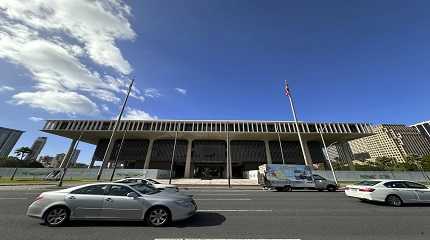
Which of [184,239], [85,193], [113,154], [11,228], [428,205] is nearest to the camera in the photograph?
[184,239]

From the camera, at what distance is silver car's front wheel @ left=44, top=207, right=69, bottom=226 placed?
7.24 m

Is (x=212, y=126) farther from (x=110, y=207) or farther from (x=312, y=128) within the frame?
(x=110, y=207)

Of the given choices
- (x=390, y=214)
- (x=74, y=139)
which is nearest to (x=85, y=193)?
(x=390, y=214)

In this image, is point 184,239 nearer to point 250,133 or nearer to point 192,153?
point 250,133

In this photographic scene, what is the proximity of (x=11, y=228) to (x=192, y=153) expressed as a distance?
56749 millimetres

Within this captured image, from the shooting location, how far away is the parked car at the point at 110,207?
7211 mm

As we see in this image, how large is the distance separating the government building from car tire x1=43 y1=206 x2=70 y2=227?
49.7 meters

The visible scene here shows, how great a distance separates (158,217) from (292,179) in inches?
726

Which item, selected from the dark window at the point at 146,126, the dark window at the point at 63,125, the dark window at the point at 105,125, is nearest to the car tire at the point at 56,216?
the dark window at the point at 146,126

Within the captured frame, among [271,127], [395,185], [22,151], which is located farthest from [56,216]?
[22,151]

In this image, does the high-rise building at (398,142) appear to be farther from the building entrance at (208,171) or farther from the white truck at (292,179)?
the white truck at (292,179)

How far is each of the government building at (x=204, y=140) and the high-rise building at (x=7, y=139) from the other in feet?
340

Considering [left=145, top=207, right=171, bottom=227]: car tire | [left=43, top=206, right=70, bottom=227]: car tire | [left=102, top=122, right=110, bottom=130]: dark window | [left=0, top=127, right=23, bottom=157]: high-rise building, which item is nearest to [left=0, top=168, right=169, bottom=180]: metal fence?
[left=102, top=122, right=110, bottom=130]: dark window

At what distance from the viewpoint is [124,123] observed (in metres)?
59.7
